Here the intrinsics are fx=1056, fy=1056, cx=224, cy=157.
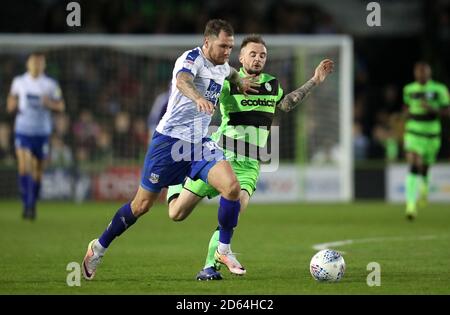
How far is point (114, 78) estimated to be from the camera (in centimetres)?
Result: 2339

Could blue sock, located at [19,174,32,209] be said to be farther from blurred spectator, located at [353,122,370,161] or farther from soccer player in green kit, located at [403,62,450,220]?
blurred spectator, located at [353,122,370,161]

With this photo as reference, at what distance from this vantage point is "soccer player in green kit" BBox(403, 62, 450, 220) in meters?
18.1

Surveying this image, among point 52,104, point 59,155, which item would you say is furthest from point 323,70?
point 59,155

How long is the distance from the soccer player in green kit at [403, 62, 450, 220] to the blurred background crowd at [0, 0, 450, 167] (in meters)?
5.58

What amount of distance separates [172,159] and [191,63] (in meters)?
0.84

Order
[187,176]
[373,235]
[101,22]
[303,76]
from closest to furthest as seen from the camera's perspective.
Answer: [187,176]
[373,235]
[303,76]
[101,22]

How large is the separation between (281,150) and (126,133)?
3474 mm

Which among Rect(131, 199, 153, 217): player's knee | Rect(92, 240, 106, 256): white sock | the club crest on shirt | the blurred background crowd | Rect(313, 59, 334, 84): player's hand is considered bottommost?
Rect(92, 240, 106, 256): white sock

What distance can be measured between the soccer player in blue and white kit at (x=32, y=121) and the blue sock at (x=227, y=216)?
326 inches

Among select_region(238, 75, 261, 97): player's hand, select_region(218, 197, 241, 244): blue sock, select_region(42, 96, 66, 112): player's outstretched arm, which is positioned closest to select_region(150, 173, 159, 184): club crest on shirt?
select_region(218, 197, 241, 244): blue sock

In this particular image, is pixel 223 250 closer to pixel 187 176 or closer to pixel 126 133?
pixel 187 176

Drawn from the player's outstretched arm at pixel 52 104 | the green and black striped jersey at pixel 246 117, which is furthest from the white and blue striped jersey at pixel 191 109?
the player's outstretched arm at pixel 52 104

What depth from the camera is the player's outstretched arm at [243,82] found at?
31.3ft
